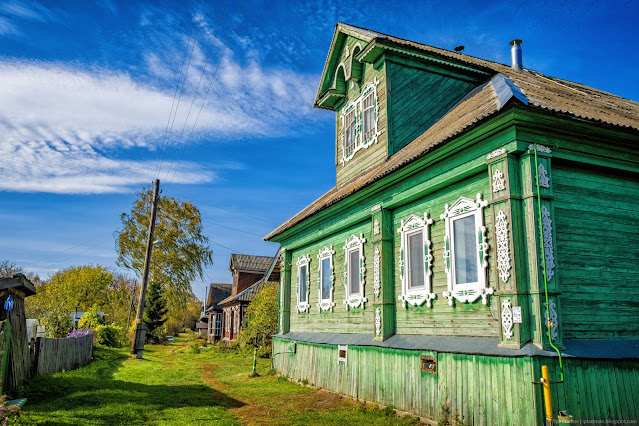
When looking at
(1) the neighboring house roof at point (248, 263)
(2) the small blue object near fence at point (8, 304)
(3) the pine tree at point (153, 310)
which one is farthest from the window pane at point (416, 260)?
(3) the pine tree at point (153, 310)

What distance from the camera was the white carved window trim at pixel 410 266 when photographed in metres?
9.62

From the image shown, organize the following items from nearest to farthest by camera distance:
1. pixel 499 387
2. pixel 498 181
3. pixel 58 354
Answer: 1. pixel 499 387
2. pixel 498 181
3. pixel 58 354

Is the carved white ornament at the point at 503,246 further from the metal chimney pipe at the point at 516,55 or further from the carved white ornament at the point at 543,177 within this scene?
the metal chimney pipe at the point at 516,55

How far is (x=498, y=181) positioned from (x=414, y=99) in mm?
5503

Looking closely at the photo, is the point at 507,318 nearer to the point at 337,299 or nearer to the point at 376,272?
the point at 376,272

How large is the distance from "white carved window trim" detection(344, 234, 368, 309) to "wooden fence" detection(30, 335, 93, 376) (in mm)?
Result: 9259

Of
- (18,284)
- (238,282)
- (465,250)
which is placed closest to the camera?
(465,250)

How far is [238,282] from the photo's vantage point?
43375 mm

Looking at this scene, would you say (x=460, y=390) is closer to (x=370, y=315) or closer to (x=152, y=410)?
(x=370, y=315)

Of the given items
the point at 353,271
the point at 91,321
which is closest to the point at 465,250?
the point at 353,271

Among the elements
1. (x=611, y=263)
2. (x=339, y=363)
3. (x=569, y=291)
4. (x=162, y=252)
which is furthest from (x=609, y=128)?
(x=162, y=252)

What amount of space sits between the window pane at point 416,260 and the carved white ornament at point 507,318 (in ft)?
9.03

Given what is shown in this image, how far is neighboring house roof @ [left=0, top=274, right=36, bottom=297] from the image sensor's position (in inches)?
408

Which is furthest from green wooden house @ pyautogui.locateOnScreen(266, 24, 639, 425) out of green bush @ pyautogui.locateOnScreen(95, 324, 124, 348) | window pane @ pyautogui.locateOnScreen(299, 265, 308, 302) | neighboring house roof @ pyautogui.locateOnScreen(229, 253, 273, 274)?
neighboring house roof @ pyautogui.locateOnScreen(229, 253, 273, 274)
